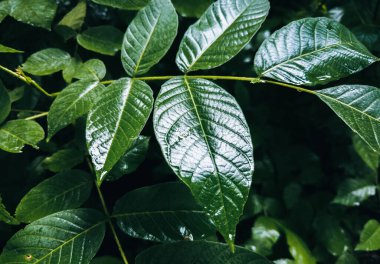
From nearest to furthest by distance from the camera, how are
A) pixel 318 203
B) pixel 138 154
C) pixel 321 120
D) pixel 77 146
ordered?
1. pixel 138 154
2. pixel 77 146
3. pixel 318 203
4. pixel 321 120

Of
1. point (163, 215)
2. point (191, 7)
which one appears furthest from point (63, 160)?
point (191, 7)

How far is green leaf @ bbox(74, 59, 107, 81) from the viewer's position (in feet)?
3.36

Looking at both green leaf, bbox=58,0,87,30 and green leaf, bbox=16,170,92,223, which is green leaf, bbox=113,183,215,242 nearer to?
green leaf, bbox=16,170,92,223

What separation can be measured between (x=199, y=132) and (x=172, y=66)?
81cm

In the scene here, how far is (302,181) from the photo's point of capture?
5.33 ft

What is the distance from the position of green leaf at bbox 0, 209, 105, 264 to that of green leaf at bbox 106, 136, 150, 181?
15 centimetres

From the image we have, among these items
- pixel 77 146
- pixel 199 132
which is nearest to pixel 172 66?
pixel 77 146

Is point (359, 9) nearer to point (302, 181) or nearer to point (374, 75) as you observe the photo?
point (374, 75)

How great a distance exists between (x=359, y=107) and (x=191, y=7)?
0.72 metres

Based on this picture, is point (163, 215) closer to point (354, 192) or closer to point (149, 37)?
point (149, 37)

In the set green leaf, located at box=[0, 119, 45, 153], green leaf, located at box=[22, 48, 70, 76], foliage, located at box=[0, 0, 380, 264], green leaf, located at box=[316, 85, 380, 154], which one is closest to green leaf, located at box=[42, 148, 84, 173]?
foliage, located at box=[0, 0, 380, 264]

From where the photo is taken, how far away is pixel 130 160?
103 centimetres

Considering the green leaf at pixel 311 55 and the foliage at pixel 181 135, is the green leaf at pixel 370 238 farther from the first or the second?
the green leaf at pixel 311 55

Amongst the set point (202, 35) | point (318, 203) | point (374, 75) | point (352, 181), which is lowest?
point (318, 203)
